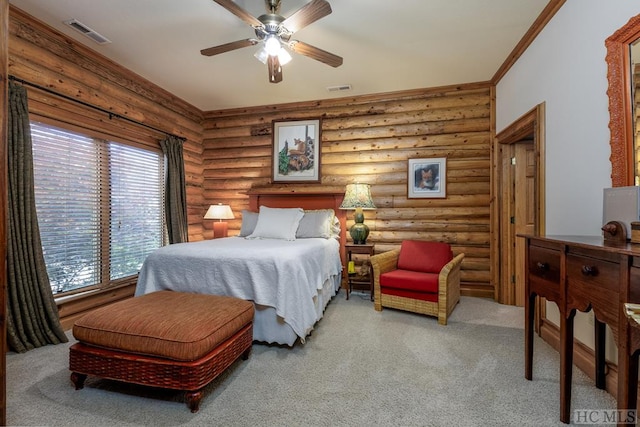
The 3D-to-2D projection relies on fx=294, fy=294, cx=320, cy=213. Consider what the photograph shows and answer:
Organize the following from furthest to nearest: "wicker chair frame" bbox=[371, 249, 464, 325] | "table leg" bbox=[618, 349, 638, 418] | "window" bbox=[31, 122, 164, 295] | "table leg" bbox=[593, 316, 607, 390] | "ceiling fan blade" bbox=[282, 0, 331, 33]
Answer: "wicker chair frame" bbox=[371, 249, 464, 325], "window" bbox=[31, 122, 164, 295], "ceiling fan blade" bbox=[282, 0, 331, 33], "table leg" bbox=[593, 316, 607, 390], "table leg" bbox=[618, 349, 638, 418]

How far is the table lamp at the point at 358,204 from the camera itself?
3.87 m

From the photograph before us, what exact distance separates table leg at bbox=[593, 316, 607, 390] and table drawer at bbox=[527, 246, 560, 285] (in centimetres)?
49

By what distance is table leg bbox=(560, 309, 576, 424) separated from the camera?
5.00 feet

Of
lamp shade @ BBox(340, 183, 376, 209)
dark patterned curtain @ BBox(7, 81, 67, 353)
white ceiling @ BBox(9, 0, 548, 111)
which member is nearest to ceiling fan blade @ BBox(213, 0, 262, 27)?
white ceiling @ BBox(9, 0, 548, 111)

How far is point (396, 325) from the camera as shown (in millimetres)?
2934

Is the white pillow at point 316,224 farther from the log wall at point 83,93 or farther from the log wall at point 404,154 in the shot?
the log wall at point 83,93

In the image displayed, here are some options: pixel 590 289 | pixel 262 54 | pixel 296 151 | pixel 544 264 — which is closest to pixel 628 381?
pixel 590 289

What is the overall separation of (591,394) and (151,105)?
5080mm

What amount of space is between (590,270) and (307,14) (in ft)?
7.27

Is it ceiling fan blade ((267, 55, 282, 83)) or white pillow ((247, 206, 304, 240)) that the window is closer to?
white pillow ((247, 206, 304, 240))

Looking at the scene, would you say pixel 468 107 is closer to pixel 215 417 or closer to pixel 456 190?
pixel 456 190

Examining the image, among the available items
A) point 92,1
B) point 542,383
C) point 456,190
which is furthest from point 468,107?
point 92,1

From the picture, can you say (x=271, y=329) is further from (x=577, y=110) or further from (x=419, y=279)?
(x=577, y=110)

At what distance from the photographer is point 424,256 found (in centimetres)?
349
